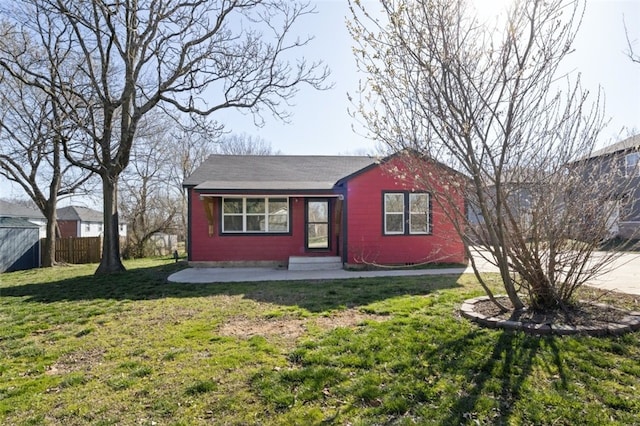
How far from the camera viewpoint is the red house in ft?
35.6

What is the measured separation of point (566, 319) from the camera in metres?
4.22

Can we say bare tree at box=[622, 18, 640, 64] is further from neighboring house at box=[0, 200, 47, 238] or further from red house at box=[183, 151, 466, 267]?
neighboring house at box=[0, 200, 47, 238]

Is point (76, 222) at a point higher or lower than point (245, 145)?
lower

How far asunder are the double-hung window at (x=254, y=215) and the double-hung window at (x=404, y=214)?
3.34 metres

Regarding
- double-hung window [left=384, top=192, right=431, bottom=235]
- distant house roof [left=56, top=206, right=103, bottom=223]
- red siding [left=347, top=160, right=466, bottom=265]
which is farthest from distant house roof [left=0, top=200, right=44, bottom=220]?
double-hung window [left=384, top=192, right=431, bottom=235]

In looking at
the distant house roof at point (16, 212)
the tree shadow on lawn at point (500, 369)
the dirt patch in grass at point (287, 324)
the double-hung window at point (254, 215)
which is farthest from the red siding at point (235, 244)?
the distant house roof at point (16, 212)

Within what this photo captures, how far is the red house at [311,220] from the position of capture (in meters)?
10.8

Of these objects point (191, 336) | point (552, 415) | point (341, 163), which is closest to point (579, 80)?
point (552, 415)

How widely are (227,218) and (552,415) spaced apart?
10420 millimetres

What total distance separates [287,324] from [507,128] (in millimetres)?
3718

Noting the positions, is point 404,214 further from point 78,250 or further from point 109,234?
point 78,250

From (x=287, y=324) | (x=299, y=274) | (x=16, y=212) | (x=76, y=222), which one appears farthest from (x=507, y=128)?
(x=76, y=222)

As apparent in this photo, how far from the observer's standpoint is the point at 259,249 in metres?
11.7

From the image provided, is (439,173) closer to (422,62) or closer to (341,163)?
(422,62)
